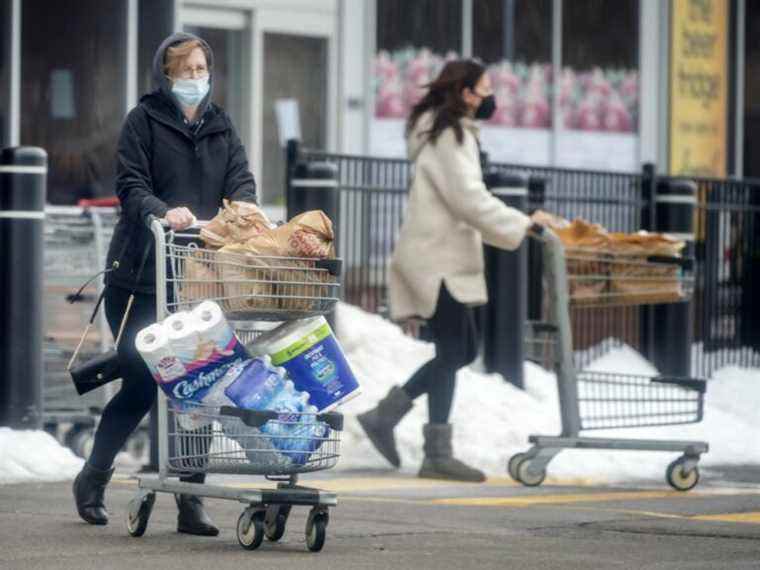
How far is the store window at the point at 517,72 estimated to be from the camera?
63.2ft

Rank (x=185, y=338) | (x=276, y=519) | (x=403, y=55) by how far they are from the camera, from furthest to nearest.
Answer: (x=403, y=55)
(x=276, y=519)
(x=185, y=338)

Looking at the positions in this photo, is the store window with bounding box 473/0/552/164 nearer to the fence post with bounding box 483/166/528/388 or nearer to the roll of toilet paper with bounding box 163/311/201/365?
the fence post with bounding box 483/166/528/388

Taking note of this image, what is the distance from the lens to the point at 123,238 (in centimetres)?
741

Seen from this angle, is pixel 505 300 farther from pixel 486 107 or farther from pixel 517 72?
pixel 517 72

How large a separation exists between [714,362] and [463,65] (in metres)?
6.63

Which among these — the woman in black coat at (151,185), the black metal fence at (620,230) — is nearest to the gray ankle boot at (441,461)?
the woman in black coat at (151,185)

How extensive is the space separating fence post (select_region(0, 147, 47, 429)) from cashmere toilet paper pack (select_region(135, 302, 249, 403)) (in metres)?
3.26

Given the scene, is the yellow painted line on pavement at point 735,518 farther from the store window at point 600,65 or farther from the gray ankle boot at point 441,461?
the store window at point 600,65

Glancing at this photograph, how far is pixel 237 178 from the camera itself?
297 inches

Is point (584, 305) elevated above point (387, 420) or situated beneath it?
elevated above

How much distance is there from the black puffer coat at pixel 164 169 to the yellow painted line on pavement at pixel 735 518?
2.31m

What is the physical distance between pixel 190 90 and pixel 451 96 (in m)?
3.02

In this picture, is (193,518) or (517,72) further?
(517,72)

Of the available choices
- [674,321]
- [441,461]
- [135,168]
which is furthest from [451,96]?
[674,321]
